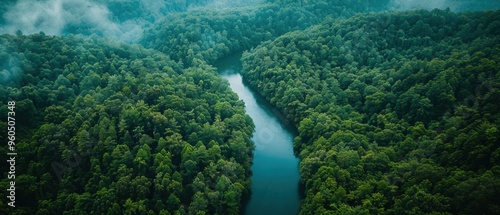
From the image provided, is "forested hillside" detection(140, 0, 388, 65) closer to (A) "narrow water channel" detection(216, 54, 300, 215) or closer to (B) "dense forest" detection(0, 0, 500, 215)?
(B) "dense forest" detection(0, 0, 500, 215)

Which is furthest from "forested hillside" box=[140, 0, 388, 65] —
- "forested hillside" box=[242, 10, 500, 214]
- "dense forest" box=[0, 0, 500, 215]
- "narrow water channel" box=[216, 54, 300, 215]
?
"narrow water channel" box=[216, 54, 300, 215]

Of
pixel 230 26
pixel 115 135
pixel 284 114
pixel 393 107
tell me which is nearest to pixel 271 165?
pixel 284 114

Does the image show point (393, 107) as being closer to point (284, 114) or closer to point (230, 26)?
point (284, 114)

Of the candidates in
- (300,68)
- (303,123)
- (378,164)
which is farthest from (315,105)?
(378,164)

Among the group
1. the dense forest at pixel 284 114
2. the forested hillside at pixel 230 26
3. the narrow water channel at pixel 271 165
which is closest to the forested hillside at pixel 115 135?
the dense forest at pixel 284 114

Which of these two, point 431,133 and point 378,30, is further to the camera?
point 378,30

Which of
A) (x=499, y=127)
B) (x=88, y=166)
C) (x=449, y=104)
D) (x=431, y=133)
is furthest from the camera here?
(x=449, y=104)

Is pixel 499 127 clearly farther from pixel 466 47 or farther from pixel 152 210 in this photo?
pixel 152 210
